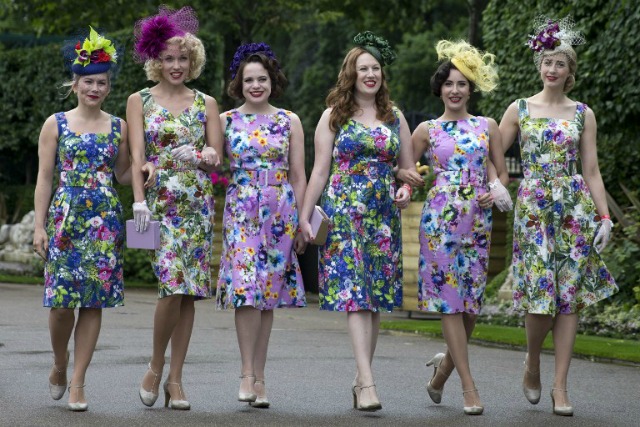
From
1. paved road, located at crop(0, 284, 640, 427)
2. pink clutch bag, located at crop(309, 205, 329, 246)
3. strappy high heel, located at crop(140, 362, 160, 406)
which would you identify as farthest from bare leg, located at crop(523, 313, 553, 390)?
strappy high heel, located at crop(140, 362, 160, 406)

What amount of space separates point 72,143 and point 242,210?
972 millimetres

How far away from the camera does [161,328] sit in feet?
25.0

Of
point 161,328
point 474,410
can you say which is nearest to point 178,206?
point 161,328

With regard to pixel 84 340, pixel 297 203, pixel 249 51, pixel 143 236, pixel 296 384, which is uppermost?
pixel 249 51

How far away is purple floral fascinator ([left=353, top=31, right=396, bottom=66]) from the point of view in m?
7.95

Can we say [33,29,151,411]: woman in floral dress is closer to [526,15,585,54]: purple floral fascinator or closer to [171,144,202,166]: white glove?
[171,144,202,166]: white glove

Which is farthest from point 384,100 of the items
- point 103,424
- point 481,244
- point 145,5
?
point 145,5

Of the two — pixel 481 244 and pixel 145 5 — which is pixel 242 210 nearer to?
pixel 481 244

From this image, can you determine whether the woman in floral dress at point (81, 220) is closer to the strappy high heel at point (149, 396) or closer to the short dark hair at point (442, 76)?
the strappy high heel at point (149, 396)

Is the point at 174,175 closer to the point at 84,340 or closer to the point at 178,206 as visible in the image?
the point at 178,206

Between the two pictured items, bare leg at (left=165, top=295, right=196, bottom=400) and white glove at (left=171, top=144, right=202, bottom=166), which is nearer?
white glove at (left=171, top=144, right=202, bottom=166)

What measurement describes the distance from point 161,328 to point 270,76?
1516 mm

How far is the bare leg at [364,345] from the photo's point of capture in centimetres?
750

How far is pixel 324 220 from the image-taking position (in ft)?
24.9
